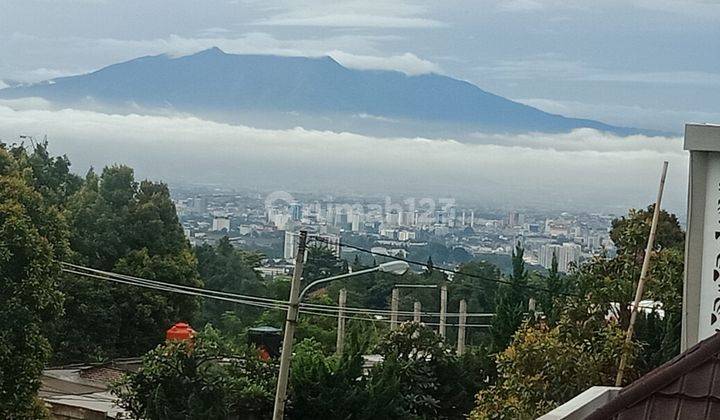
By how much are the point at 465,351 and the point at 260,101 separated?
33.0m

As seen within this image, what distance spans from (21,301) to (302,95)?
103 ft

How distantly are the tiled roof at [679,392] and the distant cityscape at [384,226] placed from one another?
996 cm

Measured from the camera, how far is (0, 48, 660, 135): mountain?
39.8m

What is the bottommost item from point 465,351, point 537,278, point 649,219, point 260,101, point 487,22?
point 465,351

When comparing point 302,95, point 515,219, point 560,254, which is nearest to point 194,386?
point 560,254

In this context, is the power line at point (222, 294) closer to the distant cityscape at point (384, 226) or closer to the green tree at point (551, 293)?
the distant cityscape at point (384, 226)

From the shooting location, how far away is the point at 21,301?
9.00m

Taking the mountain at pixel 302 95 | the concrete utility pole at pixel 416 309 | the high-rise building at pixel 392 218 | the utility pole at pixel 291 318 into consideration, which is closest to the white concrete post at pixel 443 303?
the concrete utility pole at pixel 416 309

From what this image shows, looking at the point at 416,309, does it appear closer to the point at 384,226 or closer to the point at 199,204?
the point at 199,204

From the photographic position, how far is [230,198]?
76.4 feet

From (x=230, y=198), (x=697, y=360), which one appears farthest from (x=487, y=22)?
(x=697, y=360)

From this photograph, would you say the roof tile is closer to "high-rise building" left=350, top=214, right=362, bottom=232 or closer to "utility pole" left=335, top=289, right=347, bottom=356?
"utility pole" left=335, top=289, right=347, bottom=356

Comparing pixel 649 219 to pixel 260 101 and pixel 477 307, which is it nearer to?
pixel 477 307

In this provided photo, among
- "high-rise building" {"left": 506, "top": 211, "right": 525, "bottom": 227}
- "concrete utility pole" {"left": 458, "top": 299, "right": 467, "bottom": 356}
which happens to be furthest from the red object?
"high-rise building" {"left": 506, "top": 211, "right": 525, "bottom": 227}
